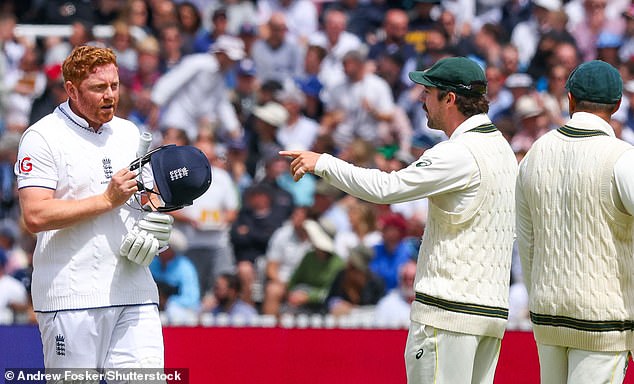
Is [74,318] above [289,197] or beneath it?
beneath

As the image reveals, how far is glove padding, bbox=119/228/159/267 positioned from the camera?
5410 millimetres

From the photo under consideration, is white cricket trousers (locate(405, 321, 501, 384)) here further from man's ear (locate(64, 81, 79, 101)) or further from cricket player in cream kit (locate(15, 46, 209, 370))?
man's ear (locate(64, 81, 79, 101))

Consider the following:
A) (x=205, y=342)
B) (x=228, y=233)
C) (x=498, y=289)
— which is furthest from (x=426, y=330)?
(x=228, y=233)

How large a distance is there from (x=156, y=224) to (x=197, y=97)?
7.46 meters

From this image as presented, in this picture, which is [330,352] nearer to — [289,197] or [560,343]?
[560,343]

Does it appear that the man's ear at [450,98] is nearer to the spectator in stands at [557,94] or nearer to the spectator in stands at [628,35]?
the spectator in stands at [557,94]

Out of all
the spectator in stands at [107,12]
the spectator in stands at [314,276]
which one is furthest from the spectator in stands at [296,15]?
the spectator in stands at [314,276]

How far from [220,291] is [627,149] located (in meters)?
5.73

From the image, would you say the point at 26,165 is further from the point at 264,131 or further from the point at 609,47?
the point at 609,47

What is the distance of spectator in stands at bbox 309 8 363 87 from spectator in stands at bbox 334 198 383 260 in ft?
8.07

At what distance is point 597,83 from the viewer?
5.23 m

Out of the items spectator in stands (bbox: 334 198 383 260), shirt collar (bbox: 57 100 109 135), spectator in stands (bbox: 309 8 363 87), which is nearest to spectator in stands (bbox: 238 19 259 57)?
spectator in stands (bbox: 309 8 363 87)

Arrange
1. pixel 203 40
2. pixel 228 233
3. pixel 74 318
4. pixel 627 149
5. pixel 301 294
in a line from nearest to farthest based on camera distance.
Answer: pixel 627 149 < pixel 74 318 < pixel 301 294 < pixel 228 233 < pixel 203 40

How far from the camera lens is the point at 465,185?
17.3 feet
